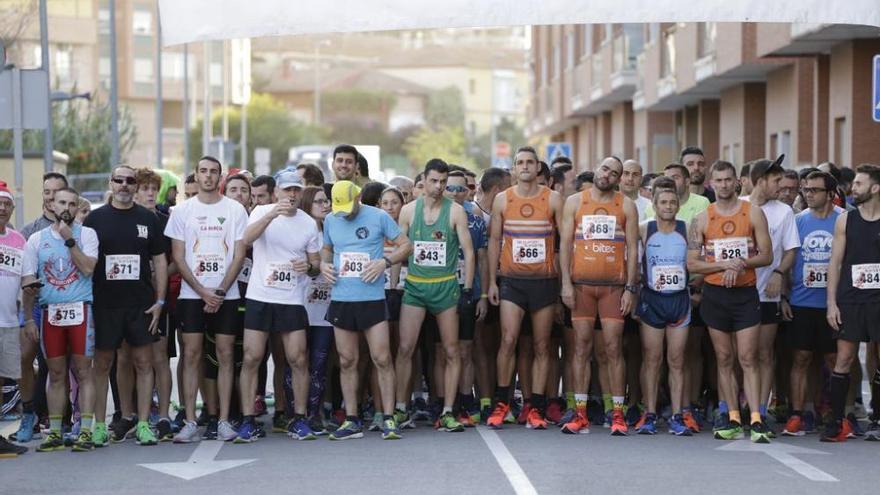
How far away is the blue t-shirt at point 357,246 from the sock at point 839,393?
11.3 ft

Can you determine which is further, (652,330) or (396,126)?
(396,126)

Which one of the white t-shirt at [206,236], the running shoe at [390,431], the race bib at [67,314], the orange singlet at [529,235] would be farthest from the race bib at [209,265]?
the orange singlet at [529,235]

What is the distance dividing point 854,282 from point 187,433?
5035 millimetres

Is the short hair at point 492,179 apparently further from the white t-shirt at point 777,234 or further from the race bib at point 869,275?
the race bib at point 869,275

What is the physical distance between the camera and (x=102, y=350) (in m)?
12.6

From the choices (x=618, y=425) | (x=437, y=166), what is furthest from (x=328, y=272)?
(x=618, y=425)

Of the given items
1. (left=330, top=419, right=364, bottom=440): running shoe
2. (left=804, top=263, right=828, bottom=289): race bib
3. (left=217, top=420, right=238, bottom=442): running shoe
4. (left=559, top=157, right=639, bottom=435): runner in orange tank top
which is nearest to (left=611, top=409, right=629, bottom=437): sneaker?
(left=559, top=157, right=639, bottom=435): runner in orange tank top

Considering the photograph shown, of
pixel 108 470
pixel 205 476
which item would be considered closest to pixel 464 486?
pixel 205 476

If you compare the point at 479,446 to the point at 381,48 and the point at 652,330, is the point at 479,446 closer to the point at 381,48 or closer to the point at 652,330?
the point at 652,330

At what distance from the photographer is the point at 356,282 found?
12891 millimetres

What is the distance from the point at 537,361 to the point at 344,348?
1.59 metres

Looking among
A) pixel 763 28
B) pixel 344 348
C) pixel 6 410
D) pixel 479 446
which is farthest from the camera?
pixel 763 28

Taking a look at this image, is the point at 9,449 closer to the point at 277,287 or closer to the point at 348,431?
the point at 277,287

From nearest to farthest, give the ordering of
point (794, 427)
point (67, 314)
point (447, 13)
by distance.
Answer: point (447, 13) < point (67, 314) < point (794, 427)
